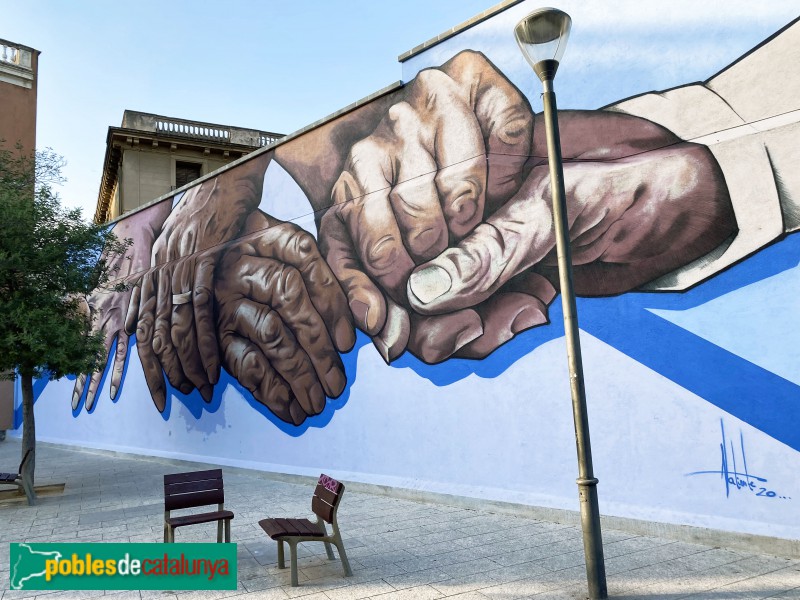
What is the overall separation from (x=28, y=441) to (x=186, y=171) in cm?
1443

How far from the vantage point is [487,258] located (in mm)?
8023

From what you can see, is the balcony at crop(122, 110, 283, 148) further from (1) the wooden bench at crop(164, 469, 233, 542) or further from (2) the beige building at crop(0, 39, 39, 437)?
(1) the wooden bench at crop(164, 469, 233, 542)

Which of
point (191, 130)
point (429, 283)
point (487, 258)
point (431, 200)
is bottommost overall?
point (429, 283)

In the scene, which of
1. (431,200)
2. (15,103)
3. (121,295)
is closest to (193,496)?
(431,200)

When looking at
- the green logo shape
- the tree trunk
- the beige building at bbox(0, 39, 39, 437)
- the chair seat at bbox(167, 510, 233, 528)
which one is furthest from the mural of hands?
A: the beige building at bbox(0, 39, 39, 437)

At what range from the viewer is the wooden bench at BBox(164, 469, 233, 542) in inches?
233

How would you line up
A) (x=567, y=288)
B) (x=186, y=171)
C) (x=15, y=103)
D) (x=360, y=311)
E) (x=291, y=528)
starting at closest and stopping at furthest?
(x=567, y=288), (x=291, y=528), (x=360, y=311), (x=15, y=103), (x=186, y=171)

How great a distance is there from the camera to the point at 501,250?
788 cm

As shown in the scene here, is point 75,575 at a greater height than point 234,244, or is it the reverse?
point 234,244

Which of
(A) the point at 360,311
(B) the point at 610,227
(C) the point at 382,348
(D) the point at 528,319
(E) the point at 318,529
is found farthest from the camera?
(A) the point at 360,311

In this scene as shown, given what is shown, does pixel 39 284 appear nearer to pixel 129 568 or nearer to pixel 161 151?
pixel 129 568

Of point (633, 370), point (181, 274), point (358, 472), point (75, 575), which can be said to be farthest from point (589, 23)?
point (181, 274)

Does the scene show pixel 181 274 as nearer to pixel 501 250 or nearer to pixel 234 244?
pixel 234 244

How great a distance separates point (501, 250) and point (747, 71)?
10.3 feet
